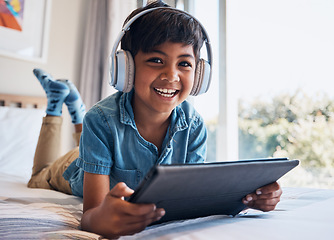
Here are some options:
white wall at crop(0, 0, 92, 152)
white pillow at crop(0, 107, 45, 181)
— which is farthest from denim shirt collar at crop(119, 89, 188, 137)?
white wall at crop(0, 0, 92, 152)

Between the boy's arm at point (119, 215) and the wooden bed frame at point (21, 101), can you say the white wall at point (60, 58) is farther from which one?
the boy's arm at point (119, 215)

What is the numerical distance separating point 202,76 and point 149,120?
0.21 m

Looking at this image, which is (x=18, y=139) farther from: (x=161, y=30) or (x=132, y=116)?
(x=161, y=30)

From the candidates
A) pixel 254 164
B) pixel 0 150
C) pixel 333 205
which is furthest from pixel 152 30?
pixel 0 150

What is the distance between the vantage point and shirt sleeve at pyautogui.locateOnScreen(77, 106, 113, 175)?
0.81m

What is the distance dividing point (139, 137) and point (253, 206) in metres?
0.38

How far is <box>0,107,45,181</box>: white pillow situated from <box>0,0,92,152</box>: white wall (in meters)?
0.45

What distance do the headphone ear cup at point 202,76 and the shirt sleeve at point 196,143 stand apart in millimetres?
139

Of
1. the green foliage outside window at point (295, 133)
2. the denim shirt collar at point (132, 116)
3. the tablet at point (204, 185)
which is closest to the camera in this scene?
the tablet at point (204, 185)

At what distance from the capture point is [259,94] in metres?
2.31

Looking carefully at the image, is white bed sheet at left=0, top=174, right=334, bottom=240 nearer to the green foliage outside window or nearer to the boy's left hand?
the boy's left hand

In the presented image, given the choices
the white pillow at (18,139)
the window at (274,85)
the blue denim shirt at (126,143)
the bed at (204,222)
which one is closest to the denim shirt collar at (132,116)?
the blue denim shirt at (126,143)

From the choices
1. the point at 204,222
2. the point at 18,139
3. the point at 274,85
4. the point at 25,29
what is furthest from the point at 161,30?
the point at 25,29

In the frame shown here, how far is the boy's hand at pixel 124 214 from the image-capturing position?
512 millimetres
